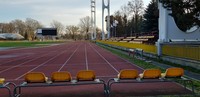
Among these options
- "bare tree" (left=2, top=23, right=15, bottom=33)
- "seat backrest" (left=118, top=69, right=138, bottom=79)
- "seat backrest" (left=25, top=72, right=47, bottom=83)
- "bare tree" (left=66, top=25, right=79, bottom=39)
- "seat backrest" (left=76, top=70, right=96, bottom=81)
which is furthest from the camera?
"bare tree" (left=66, top=25, right=79, bottom=39)

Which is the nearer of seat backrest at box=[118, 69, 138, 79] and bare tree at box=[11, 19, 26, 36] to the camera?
seat backrest at box=[118, 69, 138, 79]

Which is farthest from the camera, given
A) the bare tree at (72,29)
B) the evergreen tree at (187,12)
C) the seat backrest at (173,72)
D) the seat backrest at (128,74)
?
the bare tree at (72,29)

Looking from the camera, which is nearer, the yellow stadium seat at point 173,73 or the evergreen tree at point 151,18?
the yellow stadium seat at point 173,73

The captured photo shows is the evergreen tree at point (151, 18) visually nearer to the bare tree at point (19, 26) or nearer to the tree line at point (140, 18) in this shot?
the tree line at point (140, 18)

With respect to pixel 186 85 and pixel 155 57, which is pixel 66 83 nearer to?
pixel 186 85

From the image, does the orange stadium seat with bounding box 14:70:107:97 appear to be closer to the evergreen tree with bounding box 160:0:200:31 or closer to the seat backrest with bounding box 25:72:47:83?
the seat backrest with bounding box 25:72:47:83

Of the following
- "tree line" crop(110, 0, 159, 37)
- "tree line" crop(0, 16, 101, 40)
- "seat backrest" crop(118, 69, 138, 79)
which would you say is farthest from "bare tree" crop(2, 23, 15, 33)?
"seat backrest" crop(118, 69, 138, 79)

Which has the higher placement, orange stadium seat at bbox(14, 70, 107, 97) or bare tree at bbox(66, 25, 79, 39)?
bare tree at bbox(66, 25, 79, 39)

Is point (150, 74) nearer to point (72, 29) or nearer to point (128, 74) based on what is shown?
point (128, 74)

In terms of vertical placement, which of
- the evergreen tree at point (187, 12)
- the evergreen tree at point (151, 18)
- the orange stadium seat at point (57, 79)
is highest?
the evergreen tree at point (151, 18)

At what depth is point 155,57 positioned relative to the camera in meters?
25.9

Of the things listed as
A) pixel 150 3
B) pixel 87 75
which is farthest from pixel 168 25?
pixel 150 3

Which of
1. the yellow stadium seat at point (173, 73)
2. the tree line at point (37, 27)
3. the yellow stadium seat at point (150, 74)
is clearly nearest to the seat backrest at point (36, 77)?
the yellow stadium seat at point (150, 74)

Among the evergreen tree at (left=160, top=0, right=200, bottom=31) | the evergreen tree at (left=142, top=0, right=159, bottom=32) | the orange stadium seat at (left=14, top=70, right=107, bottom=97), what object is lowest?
the orange stadium seat at (left=14, top=70, right=107, bottom=97)
